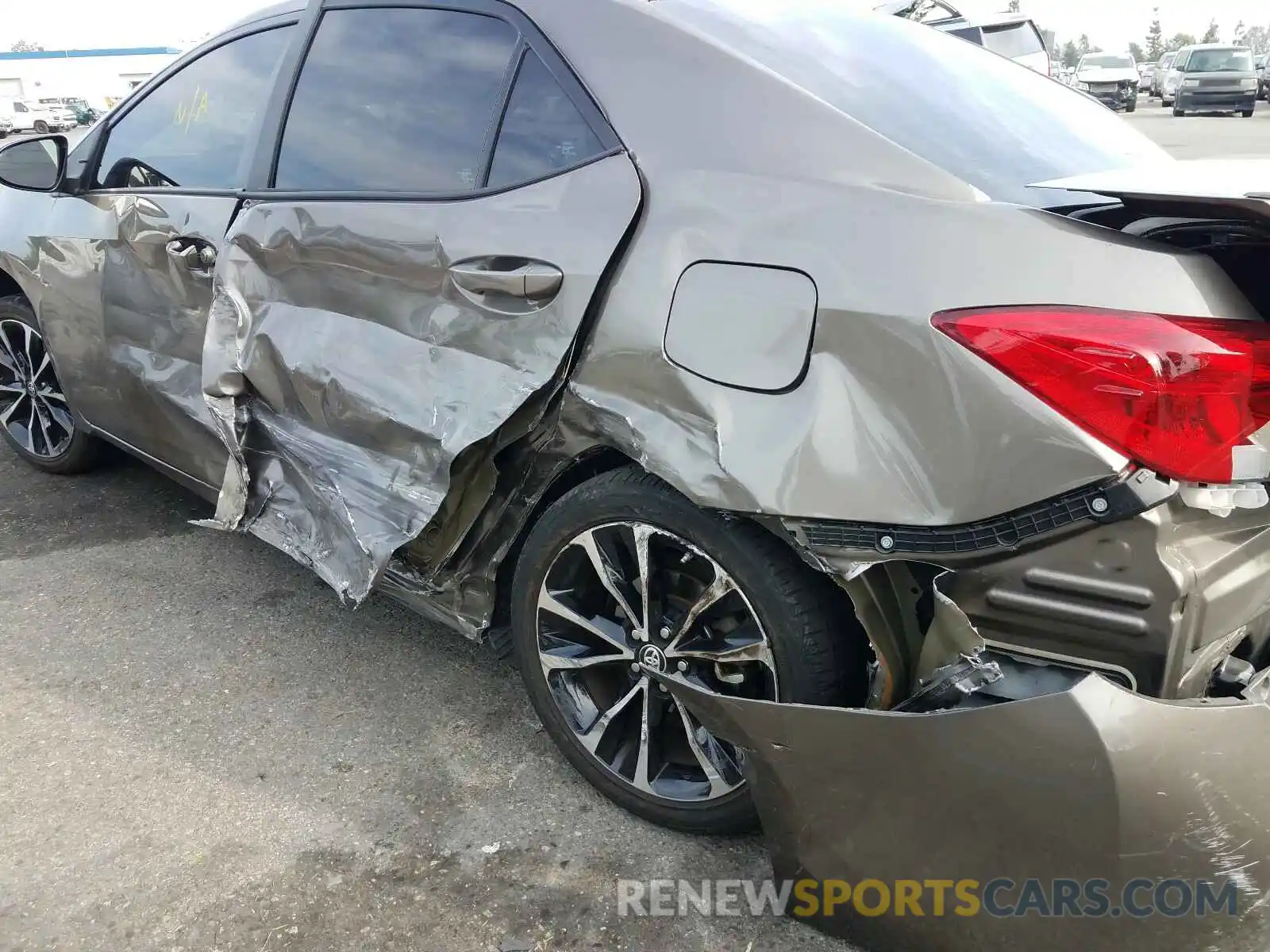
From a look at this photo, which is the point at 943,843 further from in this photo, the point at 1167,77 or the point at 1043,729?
the point at 1167,77

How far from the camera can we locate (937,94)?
2070 mm

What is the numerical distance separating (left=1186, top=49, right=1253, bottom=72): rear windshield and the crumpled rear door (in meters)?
27.9

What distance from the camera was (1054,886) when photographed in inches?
59.5

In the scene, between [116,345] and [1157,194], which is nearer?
[1157,194]

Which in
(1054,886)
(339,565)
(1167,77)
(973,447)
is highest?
(1167,77)

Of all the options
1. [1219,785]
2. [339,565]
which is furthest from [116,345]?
[1219,785]

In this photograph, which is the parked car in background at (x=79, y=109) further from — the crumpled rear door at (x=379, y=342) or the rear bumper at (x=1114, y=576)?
the rear bumper at (x=1114, y=576)

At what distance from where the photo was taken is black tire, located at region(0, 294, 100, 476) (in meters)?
4.01

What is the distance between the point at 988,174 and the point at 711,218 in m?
0.49

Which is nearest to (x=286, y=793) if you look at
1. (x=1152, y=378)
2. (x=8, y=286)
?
(x=1152, y=378)

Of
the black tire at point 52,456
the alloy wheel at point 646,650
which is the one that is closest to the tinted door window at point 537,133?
the alloy wheel at point 646,650

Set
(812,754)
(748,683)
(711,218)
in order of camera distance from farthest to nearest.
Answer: (748,683), (711,218), (812,754)

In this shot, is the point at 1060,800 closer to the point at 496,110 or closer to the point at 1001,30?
the point at 496,110

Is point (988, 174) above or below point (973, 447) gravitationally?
above
